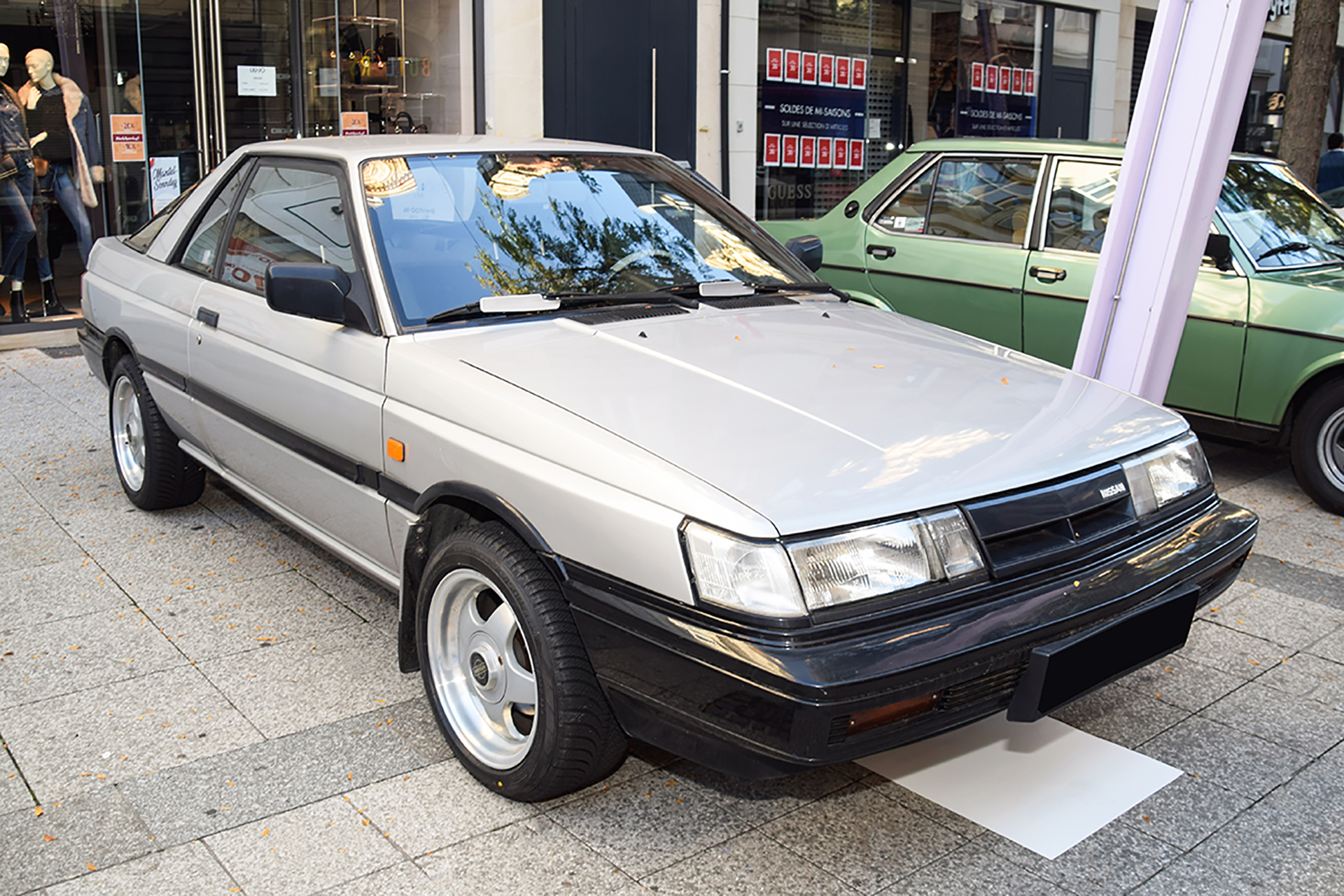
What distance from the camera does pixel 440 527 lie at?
3.15 metres

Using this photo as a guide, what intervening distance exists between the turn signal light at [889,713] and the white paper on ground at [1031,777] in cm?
39

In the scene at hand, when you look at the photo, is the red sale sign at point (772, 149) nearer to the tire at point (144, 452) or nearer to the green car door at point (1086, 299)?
the green car door at point (1086, 299)

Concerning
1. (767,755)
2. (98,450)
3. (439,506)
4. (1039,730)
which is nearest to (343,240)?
(439,506)

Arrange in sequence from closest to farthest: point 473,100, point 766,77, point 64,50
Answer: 1. point 64,50
2. point 473,100
3. point 766,77

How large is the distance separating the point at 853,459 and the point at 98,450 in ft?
16.5

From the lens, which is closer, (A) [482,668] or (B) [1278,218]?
(A) [482,668]

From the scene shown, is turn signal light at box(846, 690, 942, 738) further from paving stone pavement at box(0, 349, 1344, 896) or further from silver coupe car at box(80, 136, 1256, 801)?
paving stone pavement at box(0, 349, 1344, 896)

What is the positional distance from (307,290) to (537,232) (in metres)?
0.75

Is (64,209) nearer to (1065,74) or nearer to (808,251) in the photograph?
(808,251)

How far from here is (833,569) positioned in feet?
8.09

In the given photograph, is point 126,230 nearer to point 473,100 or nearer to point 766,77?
point 473,100

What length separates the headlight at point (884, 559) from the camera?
244 centimetres

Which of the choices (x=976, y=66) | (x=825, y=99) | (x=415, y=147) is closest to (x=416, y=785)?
(x=415, y=147)

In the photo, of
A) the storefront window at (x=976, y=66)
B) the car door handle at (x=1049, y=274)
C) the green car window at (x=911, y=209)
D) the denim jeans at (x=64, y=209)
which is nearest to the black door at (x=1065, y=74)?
the storefront window at (x=976, y=66)
